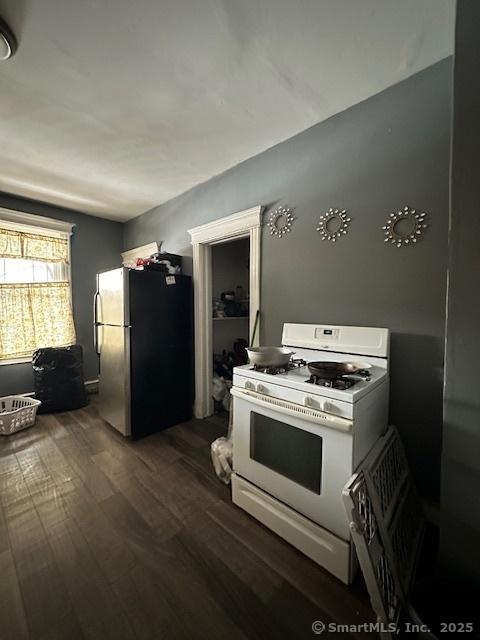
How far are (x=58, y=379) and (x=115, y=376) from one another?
1.07 meters

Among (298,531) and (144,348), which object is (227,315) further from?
(298,531)

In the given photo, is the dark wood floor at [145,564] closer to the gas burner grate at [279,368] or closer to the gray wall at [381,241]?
the gas burner grate at [279,368]

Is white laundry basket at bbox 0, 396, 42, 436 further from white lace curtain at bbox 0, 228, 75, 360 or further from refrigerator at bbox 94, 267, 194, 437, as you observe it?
refrigerator at bbox 94, 267, 194, 437

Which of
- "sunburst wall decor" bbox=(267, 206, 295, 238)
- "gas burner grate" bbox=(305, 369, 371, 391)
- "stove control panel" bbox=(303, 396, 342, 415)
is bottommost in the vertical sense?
"stove control panel" bbox=(303, 396, 342, 415)

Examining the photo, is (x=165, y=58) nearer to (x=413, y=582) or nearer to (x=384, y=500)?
(x=384, y=500)

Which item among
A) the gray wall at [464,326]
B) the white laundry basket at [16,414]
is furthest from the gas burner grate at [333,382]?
the white laundry basket at [16,414]

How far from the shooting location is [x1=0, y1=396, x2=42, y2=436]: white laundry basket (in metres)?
2.38

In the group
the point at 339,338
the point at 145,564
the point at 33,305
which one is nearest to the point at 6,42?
the point at 339,338

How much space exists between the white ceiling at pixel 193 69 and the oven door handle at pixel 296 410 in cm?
172

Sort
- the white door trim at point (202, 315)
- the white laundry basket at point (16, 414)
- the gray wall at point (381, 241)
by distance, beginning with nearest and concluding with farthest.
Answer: the gray wall at point (381, 241)
the white laundry basket at point (16, 414)
the white door trim at point (202, 315)

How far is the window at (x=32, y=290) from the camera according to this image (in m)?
2.94

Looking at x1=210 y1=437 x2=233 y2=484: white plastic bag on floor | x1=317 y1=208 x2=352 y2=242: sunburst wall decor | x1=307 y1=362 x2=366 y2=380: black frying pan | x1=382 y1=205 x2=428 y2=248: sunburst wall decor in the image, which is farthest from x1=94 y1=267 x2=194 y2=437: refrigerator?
x1=382 y1=205 x2=428 y2=248: sunburst wall decor

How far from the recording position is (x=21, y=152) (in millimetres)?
2119

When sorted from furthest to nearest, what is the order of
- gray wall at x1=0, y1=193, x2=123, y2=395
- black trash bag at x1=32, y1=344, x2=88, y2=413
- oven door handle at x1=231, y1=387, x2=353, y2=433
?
gray wall at x1=0, y1=193, x2=123, y2=395, black trash bag at x1=32, y1=344, x2=88, y2=413, oven door handle at x1=231, y1=387, x2=353, y2=433
